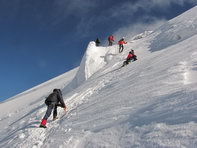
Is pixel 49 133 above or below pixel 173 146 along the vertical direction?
above

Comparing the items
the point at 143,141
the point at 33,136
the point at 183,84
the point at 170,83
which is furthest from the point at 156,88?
the point at 33,136

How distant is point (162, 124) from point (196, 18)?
16424mm

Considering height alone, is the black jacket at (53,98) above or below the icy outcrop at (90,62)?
below

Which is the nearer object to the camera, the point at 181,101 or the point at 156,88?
the point at 181,101

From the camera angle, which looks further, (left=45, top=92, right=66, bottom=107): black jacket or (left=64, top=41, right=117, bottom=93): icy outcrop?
(left=64, top=41, right=117, bottom=93): icy outcrop

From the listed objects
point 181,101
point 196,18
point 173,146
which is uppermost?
point 196,18

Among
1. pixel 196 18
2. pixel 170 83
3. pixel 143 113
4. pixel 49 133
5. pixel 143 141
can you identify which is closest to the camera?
pixel 143 141

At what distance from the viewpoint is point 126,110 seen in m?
5.57

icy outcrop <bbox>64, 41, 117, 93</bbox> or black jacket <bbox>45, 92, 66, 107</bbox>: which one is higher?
icy outcrop <bbox>64, 41, 117, 93</bbox>

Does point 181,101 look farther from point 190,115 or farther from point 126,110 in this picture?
point 126,110

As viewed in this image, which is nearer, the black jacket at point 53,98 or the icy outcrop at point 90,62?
the black jacket at point 53,98

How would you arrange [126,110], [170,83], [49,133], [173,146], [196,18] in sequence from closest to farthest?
1. [173,146]
2. [126,110]
3. [170,83]
4. [49,133]
5. [196,18]

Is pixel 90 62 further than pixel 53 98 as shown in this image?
Yes

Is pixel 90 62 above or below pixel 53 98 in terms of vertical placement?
above
